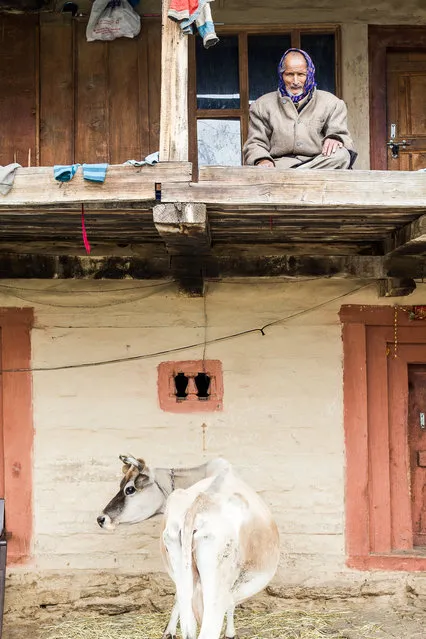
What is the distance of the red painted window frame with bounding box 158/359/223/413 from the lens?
28.1 feet

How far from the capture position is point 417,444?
882cm

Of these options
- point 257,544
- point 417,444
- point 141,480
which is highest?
point 417,444

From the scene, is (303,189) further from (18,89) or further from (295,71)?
(18,89)

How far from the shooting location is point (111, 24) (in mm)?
8477

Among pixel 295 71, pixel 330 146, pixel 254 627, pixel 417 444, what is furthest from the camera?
pixel 417 444

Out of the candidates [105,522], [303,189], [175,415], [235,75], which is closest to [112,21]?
[235,75]

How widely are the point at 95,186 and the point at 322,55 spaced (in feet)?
10.7

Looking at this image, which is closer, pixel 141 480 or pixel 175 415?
pixel 141 480

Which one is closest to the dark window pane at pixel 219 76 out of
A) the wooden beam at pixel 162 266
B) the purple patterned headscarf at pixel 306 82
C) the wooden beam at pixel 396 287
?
the purple patterned headscarf at pixel 306 82

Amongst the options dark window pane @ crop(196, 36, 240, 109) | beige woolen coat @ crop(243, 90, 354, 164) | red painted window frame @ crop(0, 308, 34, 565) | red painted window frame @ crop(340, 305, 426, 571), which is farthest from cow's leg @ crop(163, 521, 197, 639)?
dark window pane @ crop(196, 36, 240, 109)

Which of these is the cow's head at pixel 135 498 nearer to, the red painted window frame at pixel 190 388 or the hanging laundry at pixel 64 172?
the red painted window frame at pixel 190 388

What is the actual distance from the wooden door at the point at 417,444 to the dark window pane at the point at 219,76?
2924mm

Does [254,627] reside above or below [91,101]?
below

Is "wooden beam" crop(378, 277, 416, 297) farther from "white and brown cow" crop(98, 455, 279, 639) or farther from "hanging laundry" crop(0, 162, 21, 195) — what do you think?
"hanging laundry" crop(0, 162, 21, 195)
